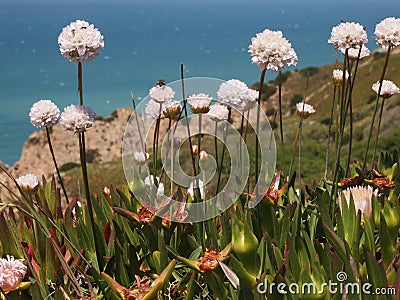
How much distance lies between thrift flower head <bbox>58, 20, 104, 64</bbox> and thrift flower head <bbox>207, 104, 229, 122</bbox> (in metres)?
0.53

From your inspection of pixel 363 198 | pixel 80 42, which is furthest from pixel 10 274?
pixel 363 198

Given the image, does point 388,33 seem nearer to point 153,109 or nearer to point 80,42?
point 153,109

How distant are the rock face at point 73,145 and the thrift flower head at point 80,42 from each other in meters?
26.8

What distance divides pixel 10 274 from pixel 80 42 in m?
0.72

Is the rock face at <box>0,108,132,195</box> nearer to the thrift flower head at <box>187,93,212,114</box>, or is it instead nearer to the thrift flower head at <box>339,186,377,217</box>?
the thrift flower head at <box>187,93,212,114</box>

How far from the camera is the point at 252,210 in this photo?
213 cm

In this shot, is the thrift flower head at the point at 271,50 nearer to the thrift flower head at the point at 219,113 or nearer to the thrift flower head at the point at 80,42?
the thrift flower head at the point at 219,113

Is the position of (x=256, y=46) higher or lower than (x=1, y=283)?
higher

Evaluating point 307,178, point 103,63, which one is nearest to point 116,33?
point 103,63

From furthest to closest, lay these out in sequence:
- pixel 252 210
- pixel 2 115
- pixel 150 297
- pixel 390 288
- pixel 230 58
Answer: pixel 230 58
pixel 2 115
pixel 252 210
pixel 150 297
pixel 390 288

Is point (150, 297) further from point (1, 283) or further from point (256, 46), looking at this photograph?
point (256, 46)

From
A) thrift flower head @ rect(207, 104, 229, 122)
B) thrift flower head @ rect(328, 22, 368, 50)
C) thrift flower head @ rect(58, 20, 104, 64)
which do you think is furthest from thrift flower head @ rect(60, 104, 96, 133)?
thrift flower head @ rect(328, 22, 368, 50)

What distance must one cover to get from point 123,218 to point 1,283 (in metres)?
0.55

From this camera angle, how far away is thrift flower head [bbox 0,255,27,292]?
1.77 meters
